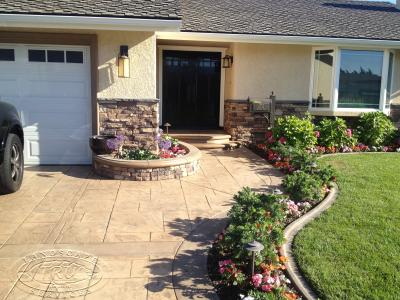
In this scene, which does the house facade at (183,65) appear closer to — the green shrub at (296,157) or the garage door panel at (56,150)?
the garage door panel at (56,150)

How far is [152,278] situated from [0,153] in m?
3.19

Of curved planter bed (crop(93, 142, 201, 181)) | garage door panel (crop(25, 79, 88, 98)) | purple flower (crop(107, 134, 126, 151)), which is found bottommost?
curved planter bed (crop(93, 142, 201, 181))

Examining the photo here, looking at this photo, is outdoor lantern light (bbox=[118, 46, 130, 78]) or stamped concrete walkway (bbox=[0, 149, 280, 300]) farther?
outdoor lantern light (bbox=[118, 46, 130, 78])

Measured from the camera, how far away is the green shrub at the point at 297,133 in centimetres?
941

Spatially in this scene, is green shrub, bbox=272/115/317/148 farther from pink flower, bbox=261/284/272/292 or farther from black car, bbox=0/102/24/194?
pink flower, bbox=261/284/272/292

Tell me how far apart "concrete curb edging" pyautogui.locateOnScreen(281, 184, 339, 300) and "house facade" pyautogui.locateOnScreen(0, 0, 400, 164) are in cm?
368

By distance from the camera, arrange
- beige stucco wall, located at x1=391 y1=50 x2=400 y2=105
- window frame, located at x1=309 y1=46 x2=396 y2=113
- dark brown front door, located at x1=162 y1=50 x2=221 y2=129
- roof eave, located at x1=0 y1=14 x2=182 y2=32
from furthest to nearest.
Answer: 1. dark brown front door, located at x1=162 y1=50 x2=221 y2=129
2. beige stucco wall, located at x1=391 y1=50 x2=400 y2=105
3. window frame, located at x1=309 y1=46 x2=396 y2=113
4. roof eave, located at x1=0 y1=14 x2=182 y2=32

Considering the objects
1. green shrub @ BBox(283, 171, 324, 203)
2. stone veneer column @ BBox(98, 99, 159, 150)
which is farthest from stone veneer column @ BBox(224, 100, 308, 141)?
green shrub @ BBox(283, 171, 324, 203)

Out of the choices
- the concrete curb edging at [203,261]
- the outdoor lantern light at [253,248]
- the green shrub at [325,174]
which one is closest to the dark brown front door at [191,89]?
the green shrub at [325,174]

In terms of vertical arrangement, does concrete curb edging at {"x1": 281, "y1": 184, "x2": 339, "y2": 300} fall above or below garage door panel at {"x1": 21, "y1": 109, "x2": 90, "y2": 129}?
below

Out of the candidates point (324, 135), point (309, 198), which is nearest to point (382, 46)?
point (324, 135)

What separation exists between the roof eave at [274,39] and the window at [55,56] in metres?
2.58

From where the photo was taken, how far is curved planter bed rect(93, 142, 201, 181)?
23.5 feet

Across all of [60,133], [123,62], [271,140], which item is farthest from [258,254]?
[271,140]
